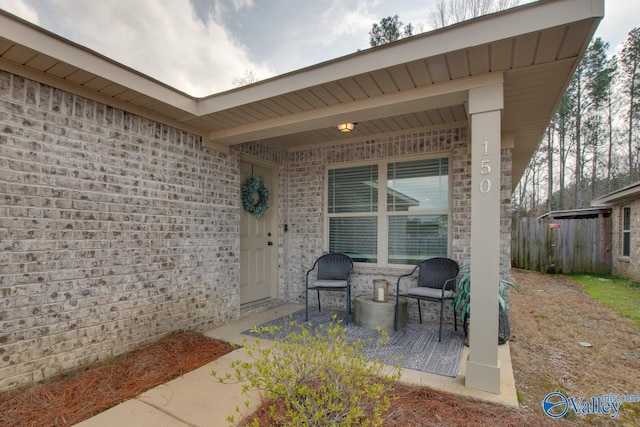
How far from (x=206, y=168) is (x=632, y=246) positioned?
9.33 metres

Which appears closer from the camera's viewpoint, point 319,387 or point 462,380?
point 319,387

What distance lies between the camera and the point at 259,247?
482cm

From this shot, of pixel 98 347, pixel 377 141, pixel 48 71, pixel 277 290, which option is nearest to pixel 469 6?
pixel 377 141

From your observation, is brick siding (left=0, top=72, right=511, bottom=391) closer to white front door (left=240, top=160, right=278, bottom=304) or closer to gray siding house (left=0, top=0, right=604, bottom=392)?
gray siding house (left=0, top=0, right=604, bottom=392)

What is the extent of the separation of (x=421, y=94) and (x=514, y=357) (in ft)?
8.79

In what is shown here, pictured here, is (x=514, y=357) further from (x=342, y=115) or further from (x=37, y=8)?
(x=37, y=8)

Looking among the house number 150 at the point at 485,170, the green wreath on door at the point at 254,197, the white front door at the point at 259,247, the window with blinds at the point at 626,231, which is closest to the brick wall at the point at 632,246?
the window with blinds at the point at 626,231

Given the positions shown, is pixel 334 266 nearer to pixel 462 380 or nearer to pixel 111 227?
pixel 462 380

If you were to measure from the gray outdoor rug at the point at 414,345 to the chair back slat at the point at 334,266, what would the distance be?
23.8 inches

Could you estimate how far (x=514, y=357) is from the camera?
10.2 feet

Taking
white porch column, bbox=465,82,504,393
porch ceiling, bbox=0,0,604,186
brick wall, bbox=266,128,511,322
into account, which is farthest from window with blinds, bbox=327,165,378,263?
white porch column, bbox=465,82,504,393

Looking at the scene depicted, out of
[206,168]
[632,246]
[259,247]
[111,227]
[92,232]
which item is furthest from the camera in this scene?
[632,246]

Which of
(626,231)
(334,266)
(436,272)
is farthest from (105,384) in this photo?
(626,231)

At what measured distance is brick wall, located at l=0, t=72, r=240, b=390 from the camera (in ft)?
7.66
